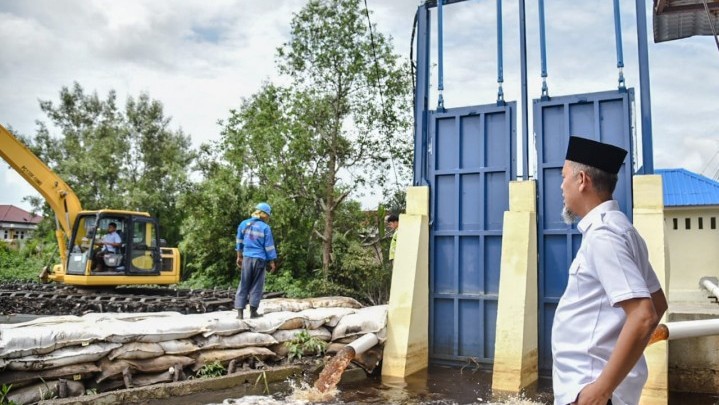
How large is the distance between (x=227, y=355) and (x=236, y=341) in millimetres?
245

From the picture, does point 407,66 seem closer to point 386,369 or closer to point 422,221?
point 422,221

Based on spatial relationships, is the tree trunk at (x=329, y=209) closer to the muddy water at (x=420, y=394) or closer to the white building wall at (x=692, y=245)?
the white building wall at (x=692, y=245)

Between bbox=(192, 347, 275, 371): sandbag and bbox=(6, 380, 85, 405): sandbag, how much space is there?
1330 mm

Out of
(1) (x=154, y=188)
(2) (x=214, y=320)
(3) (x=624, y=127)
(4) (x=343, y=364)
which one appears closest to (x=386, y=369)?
(4) (x=343, y=364)

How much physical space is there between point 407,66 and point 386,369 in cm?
1061

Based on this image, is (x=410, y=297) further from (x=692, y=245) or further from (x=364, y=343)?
(x=692, y=245)

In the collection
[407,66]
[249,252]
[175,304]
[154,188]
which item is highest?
[407,66]

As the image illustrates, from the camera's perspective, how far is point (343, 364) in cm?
698

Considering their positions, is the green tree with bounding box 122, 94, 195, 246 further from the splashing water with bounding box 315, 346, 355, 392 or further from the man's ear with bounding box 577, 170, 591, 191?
the man's ear with bounding box 577, 170, 591, 191

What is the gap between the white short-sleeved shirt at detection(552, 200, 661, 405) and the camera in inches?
75.9

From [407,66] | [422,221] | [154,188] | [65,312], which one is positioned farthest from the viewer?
[154,188]

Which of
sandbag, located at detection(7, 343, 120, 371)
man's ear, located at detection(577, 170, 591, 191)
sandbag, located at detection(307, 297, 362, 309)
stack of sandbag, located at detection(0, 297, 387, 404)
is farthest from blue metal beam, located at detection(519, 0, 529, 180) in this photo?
man's ear, located at detection(577, 170, 591, 191)

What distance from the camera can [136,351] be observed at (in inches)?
253

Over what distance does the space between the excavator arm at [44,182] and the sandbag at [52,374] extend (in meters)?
8.25
